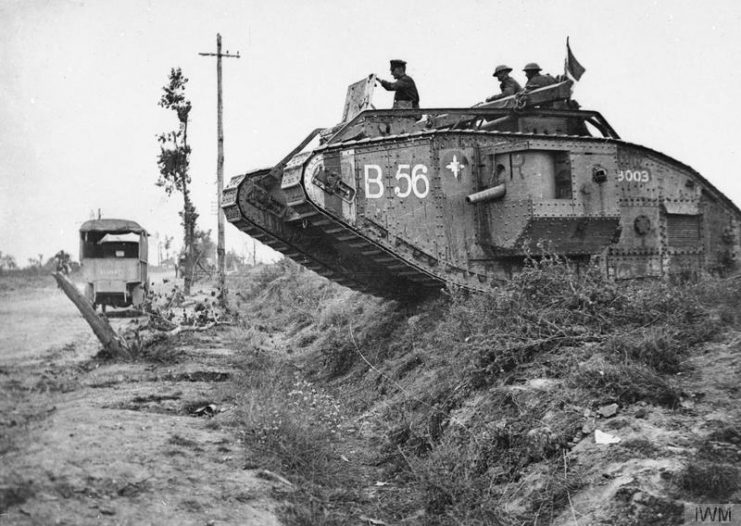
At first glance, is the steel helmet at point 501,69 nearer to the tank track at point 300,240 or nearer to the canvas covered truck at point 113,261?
the tank track at point 300,240

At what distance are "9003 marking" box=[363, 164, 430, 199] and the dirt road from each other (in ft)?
10.1

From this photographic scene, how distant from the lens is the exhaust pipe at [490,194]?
29.7 feet

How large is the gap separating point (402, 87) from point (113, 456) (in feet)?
24.5

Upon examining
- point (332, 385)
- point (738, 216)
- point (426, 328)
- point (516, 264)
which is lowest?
point (332, 385)

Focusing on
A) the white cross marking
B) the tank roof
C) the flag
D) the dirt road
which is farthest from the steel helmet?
the tank roof

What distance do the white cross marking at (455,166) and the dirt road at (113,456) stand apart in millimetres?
4066

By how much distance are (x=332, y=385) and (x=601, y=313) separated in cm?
410

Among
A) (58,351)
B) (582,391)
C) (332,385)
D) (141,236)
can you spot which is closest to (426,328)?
(332,385)

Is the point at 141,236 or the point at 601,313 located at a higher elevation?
the point at 141,236

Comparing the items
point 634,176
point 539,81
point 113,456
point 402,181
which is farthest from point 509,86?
point 113,456

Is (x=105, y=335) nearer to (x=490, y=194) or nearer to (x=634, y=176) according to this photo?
(x=490, y=194)

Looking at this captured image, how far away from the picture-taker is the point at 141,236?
811 inches

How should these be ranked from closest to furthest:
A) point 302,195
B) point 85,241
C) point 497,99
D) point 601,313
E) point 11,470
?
point 11,470 < point 601,313 < point 302,195 < point 497,99 < point 85,241

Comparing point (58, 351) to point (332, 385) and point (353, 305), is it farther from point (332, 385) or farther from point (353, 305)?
point (353, 305)
